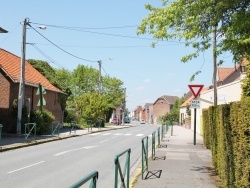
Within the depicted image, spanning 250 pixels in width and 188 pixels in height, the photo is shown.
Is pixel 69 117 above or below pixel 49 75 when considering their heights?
below

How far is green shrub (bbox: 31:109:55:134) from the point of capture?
26.9m

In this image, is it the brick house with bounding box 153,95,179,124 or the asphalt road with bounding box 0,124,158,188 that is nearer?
the asphalt road with bounding box 0,124,158,188

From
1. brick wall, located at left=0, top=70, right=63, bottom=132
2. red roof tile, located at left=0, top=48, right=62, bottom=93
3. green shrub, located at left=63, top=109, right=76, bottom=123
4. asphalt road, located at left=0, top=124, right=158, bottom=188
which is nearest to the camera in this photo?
asphalt road, located at left=0, top=124, right=158, bottom=188

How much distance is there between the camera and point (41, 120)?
27359 mm

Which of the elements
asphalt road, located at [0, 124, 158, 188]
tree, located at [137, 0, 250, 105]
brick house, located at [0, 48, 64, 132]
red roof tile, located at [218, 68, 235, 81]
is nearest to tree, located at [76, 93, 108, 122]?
brick house, located at [0, 48, 64, 132]

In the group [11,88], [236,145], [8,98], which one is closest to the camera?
[236,145]

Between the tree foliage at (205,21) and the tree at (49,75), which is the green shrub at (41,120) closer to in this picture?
the tree at (49,75)

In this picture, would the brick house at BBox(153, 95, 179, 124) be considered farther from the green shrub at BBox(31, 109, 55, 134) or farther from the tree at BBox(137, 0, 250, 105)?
the tree at BBox(137, 0, 250, 105)

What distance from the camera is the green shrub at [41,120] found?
2691cm

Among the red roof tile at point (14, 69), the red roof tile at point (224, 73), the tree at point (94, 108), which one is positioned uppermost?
the red roof tile at point (224, 73)

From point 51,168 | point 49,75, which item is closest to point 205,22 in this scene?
point 51,168

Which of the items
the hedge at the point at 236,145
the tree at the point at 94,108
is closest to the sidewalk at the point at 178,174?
the hedge at the point at 236,145

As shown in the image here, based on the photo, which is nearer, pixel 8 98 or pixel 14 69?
pixel 8 98

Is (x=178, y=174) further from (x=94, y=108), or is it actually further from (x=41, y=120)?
(x=94, y=108)
